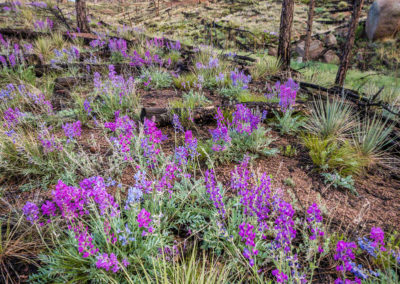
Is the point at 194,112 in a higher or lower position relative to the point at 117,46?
lower

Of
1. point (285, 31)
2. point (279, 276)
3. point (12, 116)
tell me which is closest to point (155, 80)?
point (12, 116)

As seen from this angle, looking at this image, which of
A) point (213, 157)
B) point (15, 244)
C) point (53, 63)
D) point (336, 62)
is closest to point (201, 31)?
point (336, 62)

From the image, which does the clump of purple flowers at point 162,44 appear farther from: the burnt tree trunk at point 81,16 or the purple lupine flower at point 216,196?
the purple lupine flower at point 216,196

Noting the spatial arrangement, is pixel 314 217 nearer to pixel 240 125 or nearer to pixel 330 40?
pixel 240 125

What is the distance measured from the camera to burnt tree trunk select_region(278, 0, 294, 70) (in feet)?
19.6

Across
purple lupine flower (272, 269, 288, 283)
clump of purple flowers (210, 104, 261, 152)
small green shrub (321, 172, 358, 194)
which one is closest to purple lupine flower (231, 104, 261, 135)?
clump of purple flowers (210, 104, 261, 152)

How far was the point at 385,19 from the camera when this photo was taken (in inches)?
488

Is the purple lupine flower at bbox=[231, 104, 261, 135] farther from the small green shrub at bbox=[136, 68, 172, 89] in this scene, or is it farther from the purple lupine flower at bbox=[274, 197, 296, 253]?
the small green shrub at bbox=[136, 68, 172, 89]

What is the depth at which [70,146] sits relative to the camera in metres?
2.56

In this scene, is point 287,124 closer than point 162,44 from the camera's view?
Yes

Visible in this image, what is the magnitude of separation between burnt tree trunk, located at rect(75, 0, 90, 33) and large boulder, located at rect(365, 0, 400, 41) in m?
15.6

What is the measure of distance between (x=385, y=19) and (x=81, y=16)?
16.0 m

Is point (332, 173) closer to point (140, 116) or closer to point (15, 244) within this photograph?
point (140, 116)

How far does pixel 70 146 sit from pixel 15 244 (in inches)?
48.1
